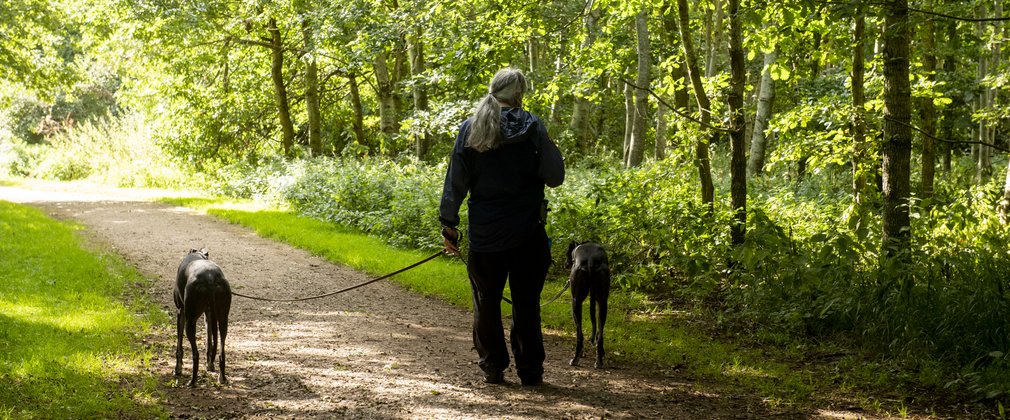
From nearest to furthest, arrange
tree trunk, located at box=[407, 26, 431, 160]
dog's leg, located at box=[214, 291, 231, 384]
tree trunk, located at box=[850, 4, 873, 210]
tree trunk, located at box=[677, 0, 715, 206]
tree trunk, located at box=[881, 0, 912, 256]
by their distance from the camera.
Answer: dog's leg, located at box=[214, 291, 231, 384] < tree trunk, located at box=[881, 0, 912, 256] < tree trunk, located at box=[850, 4, 873, 210] < tree trunk, located at box=[677, 0, 715, 206] < tree trunk, located at box=[407, 26, 431, 160]

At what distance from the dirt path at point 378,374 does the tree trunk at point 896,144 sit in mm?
2558

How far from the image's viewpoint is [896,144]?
22.9ft

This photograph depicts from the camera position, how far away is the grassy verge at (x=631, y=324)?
582cm

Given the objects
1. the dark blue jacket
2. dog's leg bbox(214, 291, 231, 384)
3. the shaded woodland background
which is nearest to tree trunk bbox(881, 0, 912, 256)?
the shaded woodland background

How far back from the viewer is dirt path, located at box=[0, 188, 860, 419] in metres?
4.97

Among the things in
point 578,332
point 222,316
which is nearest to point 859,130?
point 578,332

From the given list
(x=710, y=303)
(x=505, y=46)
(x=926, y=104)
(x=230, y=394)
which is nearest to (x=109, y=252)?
(x=505, y=46)

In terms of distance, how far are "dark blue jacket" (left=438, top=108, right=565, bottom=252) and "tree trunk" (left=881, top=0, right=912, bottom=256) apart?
339cm

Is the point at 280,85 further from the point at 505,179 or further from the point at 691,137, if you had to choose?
the point at 505,179

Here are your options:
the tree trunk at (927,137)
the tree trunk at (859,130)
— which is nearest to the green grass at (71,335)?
the tree trunk at (859,130)

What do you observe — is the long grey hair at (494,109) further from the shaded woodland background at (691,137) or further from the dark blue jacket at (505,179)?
the shaded woodland background at (691,137)

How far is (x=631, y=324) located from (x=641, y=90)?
6.96 metres

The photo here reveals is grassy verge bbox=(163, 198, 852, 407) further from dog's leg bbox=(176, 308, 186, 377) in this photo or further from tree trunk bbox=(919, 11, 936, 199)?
tree trunk bbox=(919, 11, 936, 199)

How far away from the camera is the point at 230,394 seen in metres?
5.26
